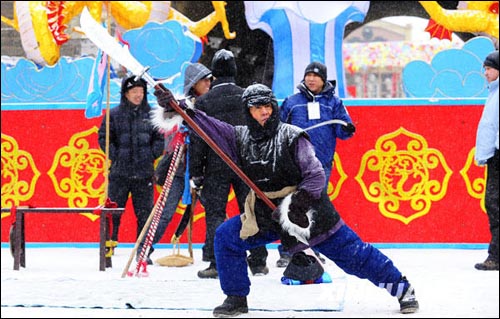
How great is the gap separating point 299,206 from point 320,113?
2317 millimetres

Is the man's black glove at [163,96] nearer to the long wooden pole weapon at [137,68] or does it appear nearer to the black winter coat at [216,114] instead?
the long wooden pole weapon at [137,68]

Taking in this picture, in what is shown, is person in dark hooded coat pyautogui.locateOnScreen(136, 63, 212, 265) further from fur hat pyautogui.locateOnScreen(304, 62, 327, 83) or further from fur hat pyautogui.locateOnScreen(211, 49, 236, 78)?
fur hat pyautogui.locateOnScreen(304, 62, 327, 83)

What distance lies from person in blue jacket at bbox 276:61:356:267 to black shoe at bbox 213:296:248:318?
7.24 ft

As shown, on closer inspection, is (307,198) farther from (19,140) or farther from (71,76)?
(71,76)

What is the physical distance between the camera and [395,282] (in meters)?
5.00

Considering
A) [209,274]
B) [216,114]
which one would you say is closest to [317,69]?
[216,114]

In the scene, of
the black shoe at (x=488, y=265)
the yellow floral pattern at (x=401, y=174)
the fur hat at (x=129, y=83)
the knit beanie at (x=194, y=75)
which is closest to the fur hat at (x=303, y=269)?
the black shoe at (x=488, y=265)

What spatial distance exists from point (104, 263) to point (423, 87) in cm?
371

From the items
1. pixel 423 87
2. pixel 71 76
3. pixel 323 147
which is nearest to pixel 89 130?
pixel 71 76

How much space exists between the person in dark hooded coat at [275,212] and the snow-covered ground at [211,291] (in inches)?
8.1

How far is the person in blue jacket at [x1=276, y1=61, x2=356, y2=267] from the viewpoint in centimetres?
701

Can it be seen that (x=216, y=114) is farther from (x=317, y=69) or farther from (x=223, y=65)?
(x=317, y=69)

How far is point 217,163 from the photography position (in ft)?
21.5

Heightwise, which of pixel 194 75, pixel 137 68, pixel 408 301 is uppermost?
pixel 137 68
